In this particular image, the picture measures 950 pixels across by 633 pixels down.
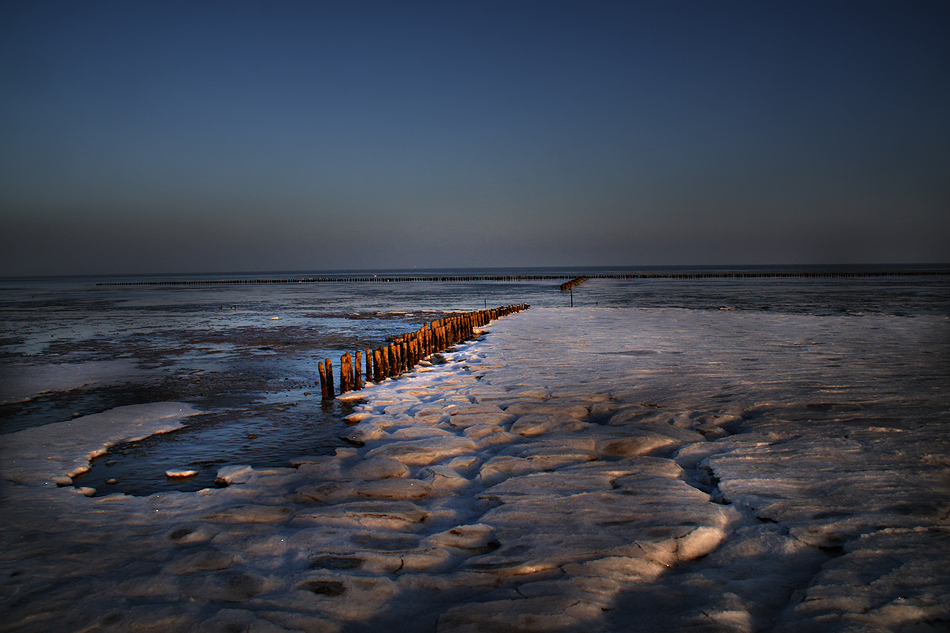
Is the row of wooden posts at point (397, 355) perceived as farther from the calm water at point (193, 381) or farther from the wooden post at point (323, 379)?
the calm water at point (193, 381)

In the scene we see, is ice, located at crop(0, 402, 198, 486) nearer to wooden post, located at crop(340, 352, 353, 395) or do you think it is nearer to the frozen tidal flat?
the frozen tidal flat

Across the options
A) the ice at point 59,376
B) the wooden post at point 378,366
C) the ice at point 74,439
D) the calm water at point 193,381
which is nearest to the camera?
the ice at point 74,439

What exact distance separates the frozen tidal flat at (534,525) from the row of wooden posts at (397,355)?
2.20m

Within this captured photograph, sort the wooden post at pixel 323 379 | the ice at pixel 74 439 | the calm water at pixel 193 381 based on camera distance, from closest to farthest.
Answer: the ice at pixel 74 439 < the calm water at pixel 193 381 < the wooden post at pixel 323 379

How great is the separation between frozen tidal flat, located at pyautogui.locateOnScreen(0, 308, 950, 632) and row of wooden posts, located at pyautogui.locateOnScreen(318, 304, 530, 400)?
220cm

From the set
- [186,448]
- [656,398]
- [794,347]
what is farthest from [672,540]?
[794,347]

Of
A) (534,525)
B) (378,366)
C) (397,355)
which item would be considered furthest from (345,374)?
(534,525)

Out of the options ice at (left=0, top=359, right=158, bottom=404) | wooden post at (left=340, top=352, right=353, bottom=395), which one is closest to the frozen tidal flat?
wooden post at (left=340, top=352, right=353, bottom=395)

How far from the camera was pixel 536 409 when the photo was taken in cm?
911

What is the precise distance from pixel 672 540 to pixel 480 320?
19340 mm

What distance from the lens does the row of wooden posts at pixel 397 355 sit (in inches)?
464

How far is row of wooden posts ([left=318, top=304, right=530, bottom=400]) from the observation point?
38.7ft

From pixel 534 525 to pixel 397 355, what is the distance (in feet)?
30.5

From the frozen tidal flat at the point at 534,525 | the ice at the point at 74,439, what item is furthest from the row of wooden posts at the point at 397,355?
the ice at the point at 74,439
